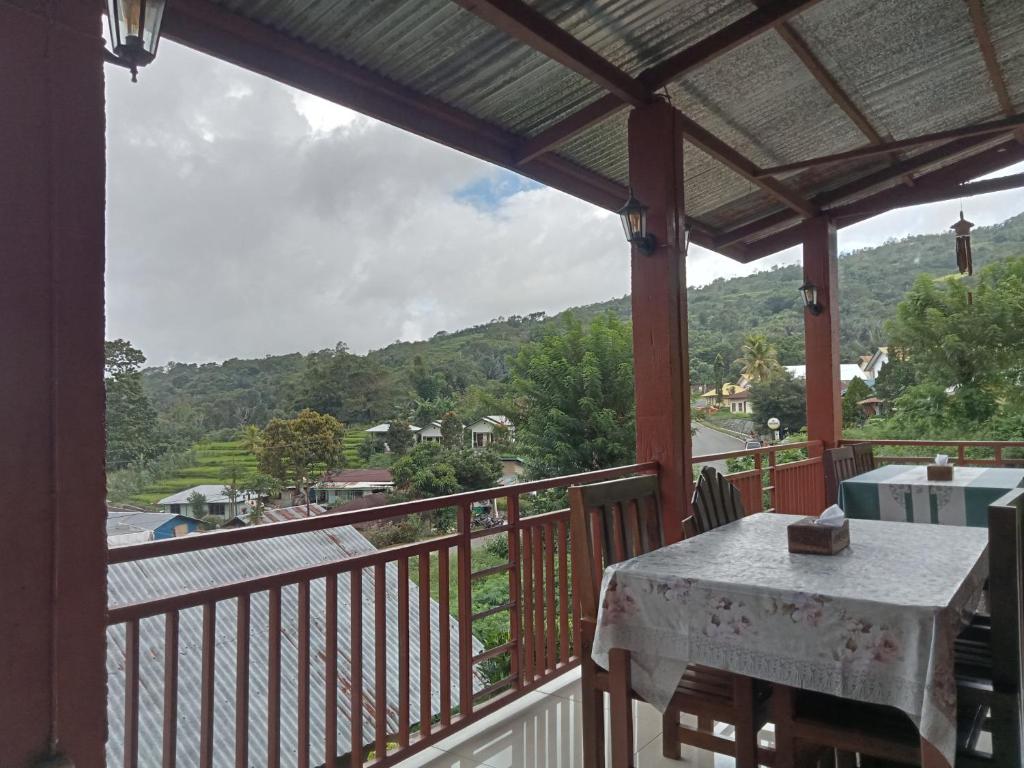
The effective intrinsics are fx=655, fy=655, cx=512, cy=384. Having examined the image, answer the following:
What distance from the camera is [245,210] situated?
117ft

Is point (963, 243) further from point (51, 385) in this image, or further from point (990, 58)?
point (51, 385)

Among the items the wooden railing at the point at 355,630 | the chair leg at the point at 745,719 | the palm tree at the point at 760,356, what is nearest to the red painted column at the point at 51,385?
the wooden railing at the point at 355,630

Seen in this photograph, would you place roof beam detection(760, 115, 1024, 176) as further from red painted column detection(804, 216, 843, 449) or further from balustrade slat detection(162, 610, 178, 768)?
balustrade slat detection(162, 610, 178, 768)

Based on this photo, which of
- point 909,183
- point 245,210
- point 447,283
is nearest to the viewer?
point 909,183

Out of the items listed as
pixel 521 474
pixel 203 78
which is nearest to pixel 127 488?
pixel 521 474

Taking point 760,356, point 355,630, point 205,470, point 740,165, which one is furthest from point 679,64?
point 760,356

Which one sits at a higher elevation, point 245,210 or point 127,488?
point 245,210

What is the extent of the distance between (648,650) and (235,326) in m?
32.0

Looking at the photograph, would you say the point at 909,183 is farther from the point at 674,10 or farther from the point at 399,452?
the point at 399,452

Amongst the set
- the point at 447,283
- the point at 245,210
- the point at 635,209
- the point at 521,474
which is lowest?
the point at 521,474

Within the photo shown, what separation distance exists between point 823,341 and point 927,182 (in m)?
1.82

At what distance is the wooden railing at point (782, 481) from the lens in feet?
15.9

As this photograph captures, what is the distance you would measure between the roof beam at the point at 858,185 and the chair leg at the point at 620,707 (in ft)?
17.5

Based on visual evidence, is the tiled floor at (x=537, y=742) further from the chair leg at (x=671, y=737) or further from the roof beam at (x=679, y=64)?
the roof beam at (x=679, y=64)
